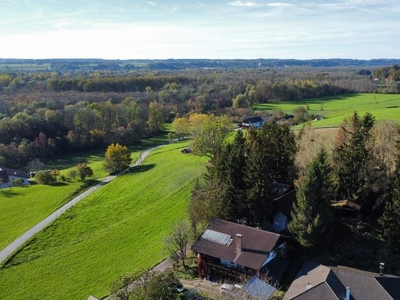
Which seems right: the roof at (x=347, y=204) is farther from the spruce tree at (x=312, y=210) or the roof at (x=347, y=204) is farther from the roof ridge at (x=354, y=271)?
the roof ridge at (x=354, y=271)

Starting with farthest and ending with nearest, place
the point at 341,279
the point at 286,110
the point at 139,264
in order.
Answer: the point at 286,110, the point at 139,264, the point at 341,279

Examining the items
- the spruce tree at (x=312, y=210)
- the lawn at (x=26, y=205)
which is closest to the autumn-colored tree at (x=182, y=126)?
the lawn at (x=26, y=205)

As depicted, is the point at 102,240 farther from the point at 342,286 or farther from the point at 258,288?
the point at 342,286

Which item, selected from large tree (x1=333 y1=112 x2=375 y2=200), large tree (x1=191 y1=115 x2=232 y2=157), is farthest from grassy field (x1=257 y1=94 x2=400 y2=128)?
large tree (x1=333 y1=112 x2=375 y2=200)

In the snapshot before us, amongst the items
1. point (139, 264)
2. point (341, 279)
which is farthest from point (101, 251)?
point (341, 279)

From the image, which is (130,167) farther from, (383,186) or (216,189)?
(383,186)

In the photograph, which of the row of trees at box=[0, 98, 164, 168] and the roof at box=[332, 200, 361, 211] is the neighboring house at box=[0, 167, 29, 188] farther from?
the roof at box=[332, 200, 361, 211]

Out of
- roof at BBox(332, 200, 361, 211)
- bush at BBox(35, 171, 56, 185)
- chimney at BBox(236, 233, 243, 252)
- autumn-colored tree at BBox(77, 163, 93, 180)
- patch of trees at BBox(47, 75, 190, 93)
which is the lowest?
bush at BBox(35, 171, 56, 185)
